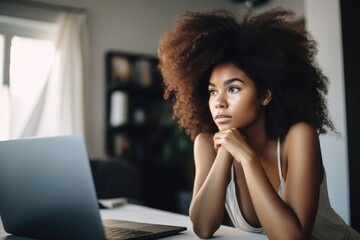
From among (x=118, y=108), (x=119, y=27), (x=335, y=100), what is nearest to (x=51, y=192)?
(x=335, y=100)

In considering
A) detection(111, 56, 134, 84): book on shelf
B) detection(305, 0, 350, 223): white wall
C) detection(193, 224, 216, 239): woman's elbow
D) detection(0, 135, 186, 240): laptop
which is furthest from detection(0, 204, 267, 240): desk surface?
detection(111, 56, 134, 84): book on shelf

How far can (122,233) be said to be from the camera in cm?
105

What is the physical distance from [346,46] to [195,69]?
47.5 inches

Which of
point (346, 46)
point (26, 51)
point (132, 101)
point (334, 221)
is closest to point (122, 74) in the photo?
point (132, 101)

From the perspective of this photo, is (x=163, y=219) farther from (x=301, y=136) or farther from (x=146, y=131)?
(x=146, y=131)

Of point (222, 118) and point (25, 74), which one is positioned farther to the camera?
point (25, 74)

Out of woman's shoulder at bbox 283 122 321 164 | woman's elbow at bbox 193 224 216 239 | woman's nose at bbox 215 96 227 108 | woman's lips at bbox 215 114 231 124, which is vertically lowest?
woman's elbow at bbox 193 224 216 239

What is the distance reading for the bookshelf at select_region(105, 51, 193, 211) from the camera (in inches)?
158

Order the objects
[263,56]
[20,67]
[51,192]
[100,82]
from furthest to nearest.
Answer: [100,82] → [20,67] → [263,56] → [51,192]

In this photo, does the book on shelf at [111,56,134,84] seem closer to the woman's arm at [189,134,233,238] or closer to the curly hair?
the curly hair

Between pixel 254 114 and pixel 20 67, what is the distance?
289 cm

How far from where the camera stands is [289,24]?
1329 mm

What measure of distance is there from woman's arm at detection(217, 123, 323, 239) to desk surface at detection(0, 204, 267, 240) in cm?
10

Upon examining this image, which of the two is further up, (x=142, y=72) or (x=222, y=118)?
(x=142, y=72)
